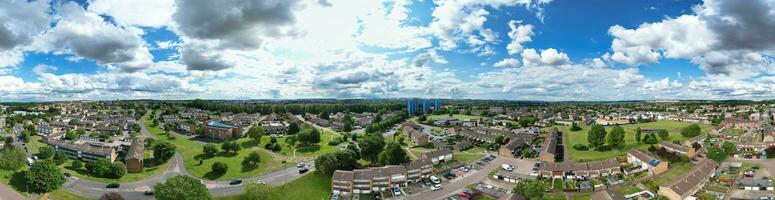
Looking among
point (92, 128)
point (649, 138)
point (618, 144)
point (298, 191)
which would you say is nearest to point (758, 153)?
point (649, 138)

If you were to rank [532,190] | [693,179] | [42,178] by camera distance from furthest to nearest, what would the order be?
[42,178] → [693,179] → [532,190]

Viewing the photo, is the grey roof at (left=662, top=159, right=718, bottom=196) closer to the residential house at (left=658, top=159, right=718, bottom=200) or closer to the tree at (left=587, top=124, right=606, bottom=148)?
the residential house at (left=658, top=159, right=718, bottom=200)

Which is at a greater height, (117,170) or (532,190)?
(532,190)

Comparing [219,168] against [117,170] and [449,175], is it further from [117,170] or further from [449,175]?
[449,175]

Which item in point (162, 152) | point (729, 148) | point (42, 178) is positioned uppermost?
point (729, 148)

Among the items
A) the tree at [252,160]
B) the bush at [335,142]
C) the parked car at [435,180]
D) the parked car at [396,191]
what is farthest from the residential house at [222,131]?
the parked car at [435,180]

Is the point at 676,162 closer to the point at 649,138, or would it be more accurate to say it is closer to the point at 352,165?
the point at 649,138

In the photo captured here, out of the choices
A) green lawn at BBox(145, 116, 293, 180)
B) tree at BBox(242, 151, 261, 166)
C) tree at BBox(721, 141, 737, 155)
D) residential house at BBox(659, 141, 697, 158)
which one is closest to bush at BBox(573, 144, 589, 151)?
residential house at BBox(659, 141, 697, 158)

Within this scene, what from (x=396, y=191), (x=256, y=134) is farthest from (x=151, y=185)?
(x=396, y=191)
